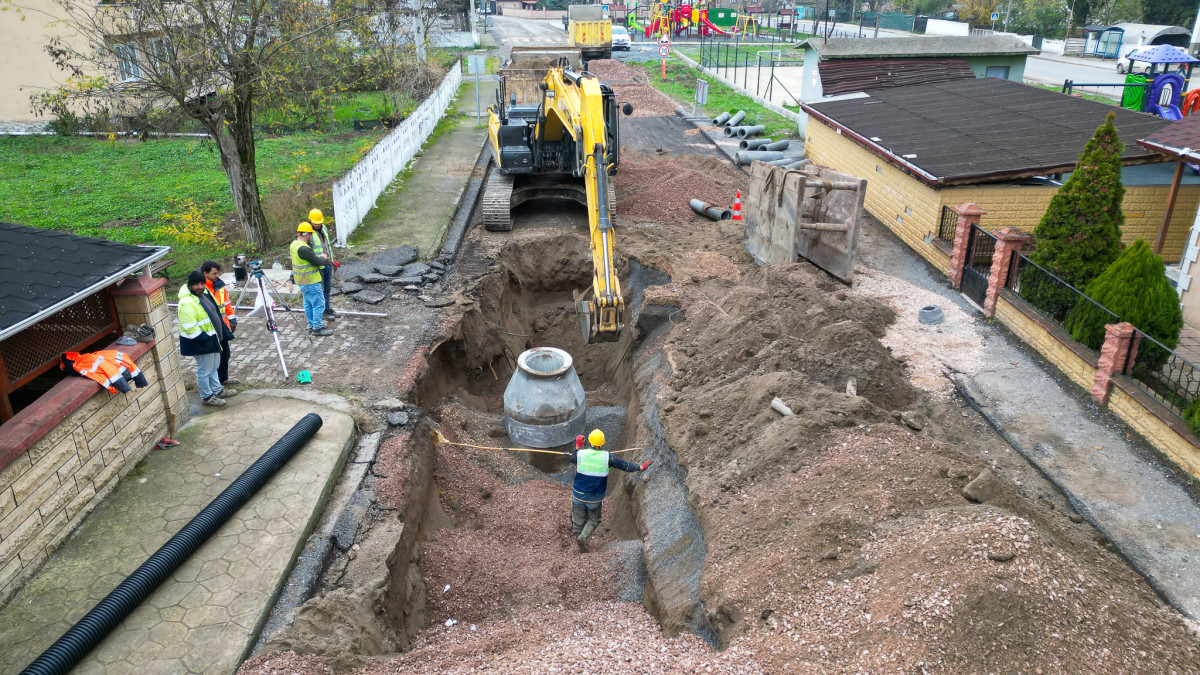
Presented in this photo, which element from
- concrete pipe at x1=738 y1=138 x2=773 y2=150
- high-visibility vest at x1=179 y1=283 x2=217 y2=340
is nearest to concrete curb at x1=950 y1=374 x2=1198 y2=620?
high-visibility vest at x1=179 y1=283 x2=217 y2=340

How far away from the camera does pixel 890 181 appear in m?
16.6

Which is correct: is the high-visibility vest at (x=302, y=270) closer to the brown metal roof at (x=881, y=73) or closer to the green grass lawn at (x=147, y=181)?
the green grass lawn at (x=147, y=181)

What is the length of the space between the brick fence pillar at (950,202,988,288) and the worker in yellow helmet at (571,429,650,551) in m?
7.87

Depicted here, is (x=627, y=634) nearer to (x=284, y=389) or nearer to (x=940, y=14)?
(x=284, y=389)

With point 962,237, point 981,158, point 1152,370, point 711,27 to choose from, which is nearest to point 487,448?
point 1152,370

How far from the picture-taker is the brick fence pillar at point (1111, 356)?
909 centimetres

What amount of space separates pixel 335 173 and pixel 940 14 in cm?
6242

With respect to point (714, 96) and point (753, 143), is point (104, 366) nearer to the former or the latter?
point (753, 143)

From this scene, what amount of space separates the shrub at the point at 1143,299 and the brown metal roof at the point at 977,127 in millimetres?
4881

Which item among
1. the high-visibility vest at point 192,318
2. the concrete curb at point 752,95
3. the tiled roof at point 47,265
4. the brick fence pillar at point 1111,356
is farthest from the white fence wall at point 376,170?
the brick fence pillar at point 1111,356

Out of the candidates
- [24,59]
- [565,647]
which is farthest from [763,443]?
[24,59]

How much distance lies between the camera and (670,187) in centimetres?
1884

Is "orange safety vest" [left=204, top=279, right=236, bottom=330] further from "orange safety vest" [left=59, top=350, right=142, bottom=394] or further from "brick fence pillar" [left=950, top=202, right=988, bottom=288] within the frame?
"brick fence pillar" [left=950, top=202, right=988, bottom=288]

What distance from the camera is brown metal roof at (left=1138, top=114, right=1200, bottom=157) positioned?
11898mm
